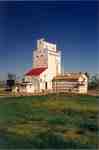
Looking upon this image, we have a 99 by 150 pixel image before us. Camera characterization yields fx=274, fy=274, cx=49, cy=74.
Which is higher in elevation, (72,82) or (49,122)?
(72,82)

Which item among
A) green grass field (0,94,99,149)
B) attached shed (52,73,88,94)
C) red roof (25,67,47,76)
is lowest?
green grass field (0,94,99,149)

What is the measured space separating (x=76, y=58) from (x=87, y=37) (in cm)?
17

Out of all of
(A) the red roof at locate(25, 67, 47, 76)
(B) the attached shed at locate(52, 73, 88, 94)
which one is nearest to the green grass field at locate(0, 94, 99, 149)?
(B) the attached shed at locate(52, 73, 88, 94)

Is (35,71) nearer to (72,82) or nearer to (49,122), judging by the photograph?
(72,82)

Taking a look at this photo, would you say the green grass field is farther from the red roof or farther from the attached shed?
the red roof

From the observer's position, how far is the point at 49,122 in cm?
194

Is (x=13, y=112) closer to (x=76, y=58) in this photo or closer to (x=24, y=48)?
(x=24, y=48)

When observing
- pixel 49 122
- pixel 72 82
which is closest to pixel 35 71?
pixel 72 82

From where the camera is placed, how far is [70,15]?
1.95 m

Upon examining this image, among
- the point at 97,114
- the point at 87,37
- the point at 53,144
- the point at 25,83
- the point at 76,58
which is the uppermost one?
the point at 87,37

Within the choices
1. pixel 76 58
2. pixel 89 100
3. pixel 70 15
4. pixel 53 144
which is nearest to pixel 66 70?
pixel 76 58

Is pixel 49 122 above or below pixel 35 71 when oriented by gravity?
below

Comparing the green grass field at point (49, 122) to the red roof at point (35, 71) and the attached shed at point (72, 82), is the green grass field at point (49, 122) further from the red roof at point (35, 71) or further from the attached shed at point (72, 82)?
the red roof at point (35, 71)

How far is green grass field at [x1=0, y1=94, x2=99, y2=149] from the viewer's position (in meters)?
1.82
